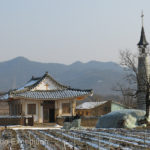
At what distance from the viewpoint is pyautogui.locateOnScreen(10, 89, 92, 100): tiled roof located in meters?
30.8

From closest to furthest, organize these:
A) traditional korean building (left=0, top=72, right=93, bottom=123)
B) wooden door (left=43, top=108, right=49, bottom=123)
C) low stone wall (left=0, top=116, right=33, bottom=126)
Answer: low stone wall (left=0, top=116, right=33, bottom=126) → traditional korean building (left=0, top=72, right=93, bottom=123) → wooden door (left=43, top=108, right=49, bottom=123)

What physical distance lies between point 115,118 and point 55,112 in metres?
11.7

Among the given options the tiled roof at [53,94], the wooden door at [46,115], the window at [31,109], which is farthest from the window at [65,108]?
the window at [31,109]

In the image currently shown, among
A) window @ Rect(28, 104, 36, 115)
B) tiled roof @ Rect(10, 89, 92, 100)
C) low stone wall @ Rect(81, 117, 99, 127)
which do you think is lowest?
low stone wall @ Rect(81, 117, 99, 127)

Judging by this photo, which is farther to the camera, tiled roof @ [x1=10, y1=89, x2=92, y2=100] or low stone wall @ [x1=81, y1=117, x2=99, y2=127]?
tiled roof @ [x1=10, y1=89, x2=92, y2=100]

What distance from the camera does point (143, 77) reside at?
27.0 meters

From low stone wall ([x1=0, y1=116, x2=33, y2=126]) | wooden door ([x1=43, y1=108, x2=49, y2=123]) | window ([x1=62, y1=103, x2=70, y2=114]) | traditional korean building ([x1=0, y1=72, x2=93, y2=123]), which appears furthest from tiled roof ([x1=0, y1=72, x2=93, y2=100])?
low stone wall ([x1=0, y1=116, x2=33, y2=126])

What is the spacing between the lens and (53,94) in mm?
32219

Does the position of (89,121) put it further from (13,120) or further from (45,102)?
(13,120)

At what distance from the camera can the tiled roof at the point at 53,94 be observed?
30.8m

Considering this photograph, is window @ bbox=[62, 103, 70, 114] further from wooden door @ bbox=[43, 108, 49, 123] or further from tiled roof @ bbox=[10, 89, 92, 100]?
wooden door @ bbox=[43, 108, 49, 123]

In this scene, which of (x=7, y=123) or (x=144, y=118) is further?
(x=7, y=123)

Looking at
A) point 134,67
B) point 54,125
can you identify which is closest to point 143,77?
point 134,67

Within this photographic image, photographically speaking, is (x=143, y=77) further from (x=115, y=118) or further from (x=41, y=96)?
(x=41, y=96)
